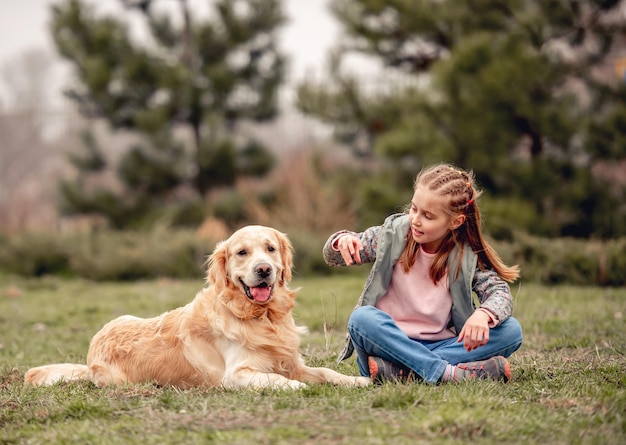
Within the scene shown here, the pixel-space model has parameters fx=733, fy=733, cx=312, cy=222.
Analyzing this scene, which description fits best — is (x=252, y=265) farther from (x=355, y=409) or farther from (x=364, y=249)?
(x=355, y=409)

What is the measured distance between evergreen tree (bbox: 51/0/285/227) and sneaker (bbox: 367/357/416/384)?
38.6 feet

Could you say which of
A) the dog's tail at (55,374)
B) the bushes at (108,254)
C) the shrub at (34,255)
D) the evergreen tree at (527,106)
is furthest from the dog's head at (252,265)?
the shrub at (34,255)

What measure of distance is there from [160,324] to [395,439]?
6.83ft

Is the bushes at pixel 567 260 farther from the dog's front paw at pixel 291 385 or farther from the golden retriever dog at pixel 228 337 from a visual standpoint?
the dog's front paw at pixel 291 385

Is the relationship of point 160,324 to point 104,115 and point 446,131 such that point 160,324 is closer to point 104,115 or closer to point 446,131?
point 446,131

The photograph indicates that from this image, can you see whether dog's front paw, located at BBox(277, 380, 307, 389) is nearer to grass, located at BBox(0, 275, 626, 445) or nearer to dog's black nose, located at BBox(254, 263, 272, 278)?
grass, located at BBox(0, 275, 626, 445)

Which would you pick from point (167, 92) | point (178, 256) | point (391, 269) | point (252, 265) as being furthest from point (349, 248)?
point (167, 92)

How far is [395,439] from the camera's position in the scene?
9.41 feet

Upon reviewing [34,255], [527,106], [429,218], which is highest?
[527,106]

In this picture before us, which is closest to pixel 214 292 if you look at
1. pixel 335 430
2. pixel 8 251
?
pixel 335 430

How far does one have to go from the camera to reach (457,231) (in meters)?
4.14

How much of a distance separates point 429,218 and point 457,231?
25cm

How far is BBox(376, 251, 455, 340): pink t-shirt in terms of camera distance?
13.4 ft

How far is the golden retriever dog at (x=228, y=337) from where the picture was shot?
421cm
